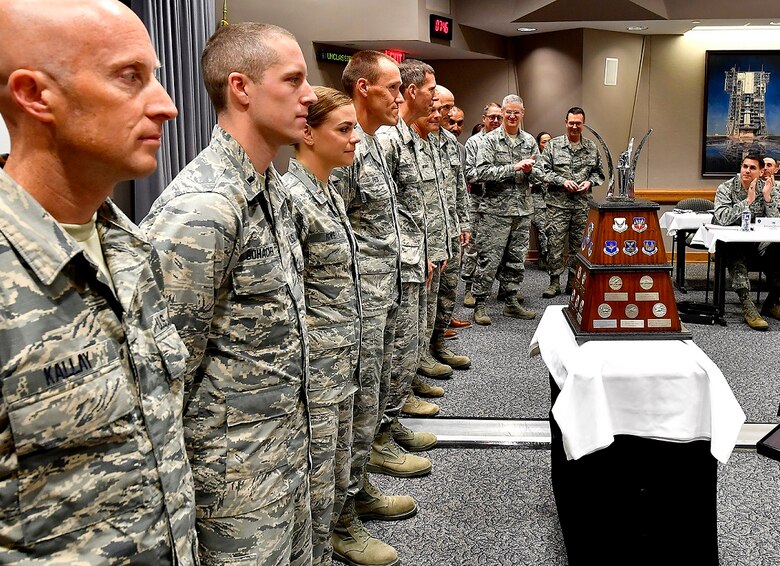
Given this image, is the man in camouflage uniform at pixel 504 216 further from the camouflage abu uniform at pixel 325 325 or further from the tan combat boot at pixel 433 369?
the camouflage abu uniform at pixel 325 325

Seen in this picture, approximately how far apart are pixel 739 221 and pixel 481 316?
2370 millimetres

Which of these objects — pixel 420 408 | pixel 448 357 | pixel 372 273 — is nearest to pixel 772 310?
pixel 448 357

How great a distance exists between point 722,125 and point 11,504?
29.8 ft

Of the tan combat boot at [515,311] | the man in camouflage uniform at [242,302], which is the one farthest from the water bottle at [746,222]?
the man in camouflage uniform at [242,302]

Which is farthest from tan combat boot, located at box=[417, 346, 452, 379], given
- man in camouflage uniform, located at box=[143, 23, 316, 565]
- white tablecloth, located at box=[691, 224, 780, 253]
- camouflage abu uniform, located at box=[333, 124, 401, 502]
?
man in camouflage uniform, located at box=[143, 23, 316, 565]

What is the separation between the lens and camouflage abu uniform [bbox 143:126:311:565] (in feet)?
4.34

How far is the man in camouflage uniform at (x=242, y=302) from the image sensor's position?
4.37 feet

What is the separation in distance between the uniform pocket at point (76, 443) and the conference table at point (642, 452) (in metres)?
1.49

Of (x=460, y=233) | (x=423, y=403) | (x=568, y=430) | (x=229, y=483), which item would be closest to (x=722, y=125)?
(x=460, y=233)

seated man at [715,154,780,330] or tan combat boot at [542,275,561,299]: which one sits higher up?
seated man at [715,154,780,330]

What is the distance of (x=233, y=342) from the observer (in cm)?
140

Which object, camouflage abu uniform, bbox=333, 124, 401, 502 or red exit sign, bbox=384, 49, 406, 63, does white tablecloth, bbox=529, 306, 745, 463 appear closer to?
camouflage abu uniform, bbox=333, 124, 401, 502

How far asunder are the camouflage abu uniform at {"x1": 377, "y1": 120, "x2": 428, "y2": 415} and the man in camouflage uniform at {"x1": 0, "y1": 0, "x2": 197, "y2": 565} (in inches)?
75.6

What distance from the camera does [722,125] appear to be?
8594 millimetres
